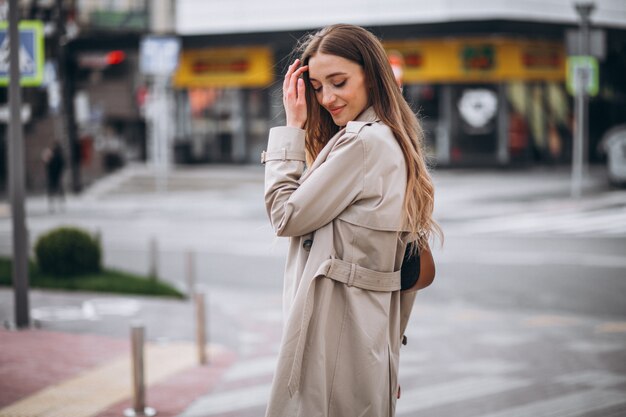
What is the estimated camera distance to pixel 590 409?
19.7 ft

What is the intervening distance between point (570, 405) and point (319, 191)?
4.02 metres

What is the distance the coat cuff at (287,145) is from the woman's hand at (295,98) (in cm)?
4

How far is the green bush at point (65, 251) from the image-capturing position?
11758 millimetres

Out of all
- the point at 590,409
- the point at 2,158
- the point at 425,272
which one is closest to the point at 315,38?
the point at 425,272

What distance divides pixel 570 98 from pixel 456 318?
2459cm

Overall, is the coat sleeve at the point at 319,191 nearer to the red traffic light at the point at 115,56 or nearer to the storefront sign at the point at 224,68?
the storefront sign at the point at 224,68

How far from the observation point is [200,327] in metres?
7.37

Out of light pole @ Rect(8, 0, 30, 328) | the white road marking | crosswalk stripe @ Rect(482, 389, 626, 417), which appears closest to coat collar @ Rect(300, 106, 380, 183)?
crosswalk stripe @ Rect(482, 389, 626, 417)

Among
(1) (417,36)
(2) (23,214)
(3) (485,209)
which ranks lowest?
(3) (485,209)

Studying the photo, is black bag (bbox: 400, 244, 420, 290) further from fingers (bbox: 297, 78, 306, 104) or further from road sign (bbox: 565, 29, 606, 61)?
road sign (bbox: 565, 29, 606, 61)

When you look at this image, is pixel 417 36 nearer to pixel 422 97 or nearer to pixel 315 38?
pixel 422 97

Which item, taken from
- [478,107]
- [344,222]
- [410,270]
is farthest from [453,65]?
[344,222]

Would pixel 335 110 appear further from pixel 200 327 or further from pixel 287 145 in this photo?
pixel 200 327

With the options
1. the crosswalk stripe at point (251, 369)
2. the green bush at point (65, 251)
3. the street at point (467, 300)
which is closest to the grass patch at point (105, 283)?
the green bush at point (65, 251)
